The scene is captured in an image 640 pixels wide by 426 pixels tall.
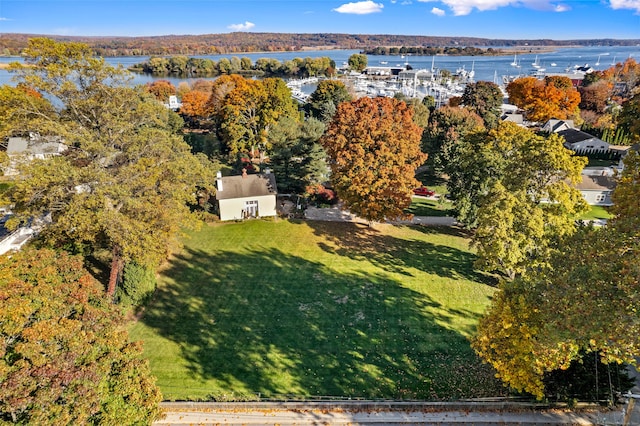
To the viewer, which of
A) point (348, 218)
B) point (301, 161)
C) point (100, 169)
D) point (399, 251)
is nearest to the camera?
point (100, 169)

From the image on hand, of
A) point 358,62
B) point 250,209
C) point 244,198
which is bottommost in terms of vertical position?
point 250,209

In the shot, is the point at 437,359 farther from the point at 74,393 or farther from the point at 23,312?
the point at 23,312

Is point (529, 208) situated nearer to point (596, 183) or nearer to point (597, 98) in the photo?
point (596, 183)

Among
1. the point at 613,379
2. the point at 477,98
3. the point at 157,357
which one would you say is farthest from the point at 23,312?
the point at 477,98

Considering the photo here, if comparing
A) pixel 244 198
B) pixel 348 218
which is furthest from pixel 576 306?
pixel 244 198

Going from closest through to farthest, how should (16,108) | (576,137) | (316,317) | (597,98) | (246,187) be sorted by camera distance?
(16,108) < (316,317) < (246,187) < (576,137) < (597,98)

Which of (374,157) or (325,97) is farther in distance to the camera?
(325,97)

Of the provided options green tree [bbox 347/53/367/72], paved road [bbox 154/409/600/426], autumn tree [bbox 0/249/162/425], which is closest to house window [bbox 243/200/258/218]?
autumn tree [bbox 0/249/162/425]

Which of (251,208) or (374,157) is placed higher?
(374,157)

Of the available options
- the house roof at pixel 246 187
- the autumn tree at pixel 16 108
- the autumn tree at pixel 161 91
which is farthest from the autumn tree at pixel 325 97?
the autumn tree at pixel 16 108
